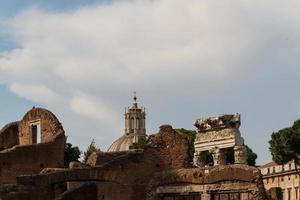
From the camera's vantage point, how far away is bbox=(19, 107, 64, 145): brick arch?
27.1 m

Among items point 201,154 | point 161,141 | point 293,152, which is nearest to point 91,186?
point 161,141

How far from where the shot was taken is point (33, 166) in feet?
85.4

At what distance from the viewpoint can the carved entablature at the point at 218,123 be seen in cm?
3541

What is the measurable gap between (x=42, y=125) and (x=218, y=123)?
11.6m

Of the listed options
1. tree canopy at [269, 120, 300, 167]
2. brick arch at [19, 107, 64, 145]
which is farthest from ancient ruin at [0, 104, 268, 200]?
tree canopy at [269, 120, 300, 167]

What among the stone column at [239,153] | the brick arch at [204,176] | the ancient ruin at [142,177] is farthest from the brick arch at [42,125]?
the stone column at [239,153]

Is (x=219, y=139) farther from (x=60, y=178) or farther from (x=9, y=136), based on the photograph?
(x=60, y=178)

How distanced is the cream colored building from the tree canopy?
166 inches

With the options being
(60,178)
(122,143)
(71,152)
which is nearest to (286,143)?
(71,152)

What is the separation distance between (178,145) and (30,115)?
7.66 meters

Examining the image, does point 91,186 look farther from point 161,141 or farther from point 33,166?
point 33,166

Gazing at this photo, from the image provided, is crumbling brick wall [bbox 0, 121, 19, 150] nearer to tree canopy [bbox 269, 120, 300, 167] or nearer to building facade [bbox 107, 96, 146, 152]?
tree canopy [bbox 269, 120, 300, 167]

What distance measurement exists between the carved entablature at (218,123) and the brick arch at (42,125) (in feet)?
36.8

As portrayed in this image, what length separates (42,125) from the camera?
27.6 meters
